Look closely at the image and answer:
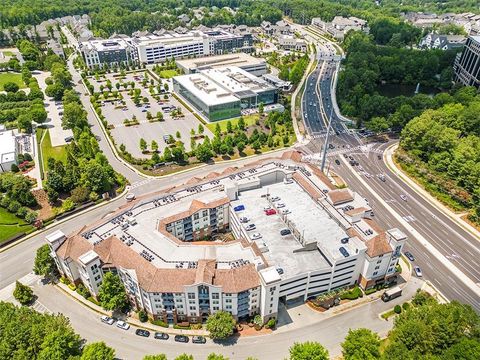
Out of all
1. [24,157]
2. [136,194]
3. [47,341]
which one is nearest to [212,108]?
[136,194]

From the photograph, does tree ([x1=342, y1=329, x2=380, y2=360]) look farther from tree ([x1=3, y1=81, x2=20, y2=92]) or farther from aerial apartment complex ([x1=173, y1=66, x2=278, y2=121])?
tree ([x1=3, y1=81, x2=20, y2=92])

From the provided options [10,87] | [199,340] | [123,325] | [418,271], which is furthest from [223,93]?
[199,340]

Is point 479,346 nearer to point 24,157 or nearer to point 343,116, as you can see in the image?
point 343,116

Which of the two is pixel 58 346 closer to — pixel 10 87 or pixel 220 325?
pixel 220 325

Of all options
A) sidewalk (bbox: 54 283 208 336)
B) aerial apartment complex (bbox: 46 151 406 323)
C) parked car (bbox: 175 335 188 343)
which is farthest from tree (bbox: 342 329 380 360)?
parked car (bbox: 175 335 188 343)

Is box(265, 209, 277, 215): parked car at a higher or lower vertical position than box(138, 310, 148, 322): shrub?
higher

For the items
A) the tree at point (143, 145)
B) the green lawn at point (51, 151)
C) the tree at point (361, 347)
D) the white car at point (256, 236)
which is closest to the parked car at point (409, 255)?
the tree at point (361, 347)
